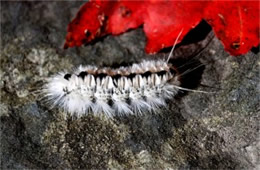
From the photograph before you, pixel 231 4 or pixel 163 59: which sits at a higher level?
pixel 231 4

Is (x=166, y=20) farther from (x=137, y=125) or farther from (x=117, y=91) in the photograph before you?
(x=137, y=125)

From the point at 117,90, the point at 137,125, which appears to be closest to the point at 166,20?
the point at 117,90

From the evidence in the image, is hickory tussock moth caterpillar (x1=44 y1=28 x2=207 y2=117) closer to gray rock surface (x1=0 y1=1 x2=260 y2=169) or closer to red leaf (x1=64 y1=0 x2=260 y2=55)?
gray rock surface (x1=0 y1=1 x2=260 y2=169)

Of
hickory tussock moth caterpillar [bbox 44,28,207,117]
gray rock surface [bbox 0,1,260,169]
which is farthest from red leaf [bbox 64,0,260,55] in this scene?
hickory tussock moth caterpillar [bbox 44,28,207,117]

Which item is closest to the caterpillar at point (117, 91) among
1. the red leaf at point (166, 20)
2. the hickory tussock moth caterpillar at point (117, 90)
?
the hickory tussock moth caterpillar at point (117, 90)

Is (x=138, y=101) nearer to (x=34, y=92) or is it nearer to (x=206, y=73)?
(x=206, y=73)

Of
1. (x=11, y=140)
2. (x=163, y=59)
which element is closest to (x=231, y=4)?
(x=163, y=59)
